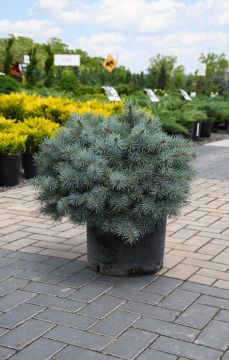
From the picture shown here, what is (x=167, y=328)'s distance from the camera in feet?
11.1

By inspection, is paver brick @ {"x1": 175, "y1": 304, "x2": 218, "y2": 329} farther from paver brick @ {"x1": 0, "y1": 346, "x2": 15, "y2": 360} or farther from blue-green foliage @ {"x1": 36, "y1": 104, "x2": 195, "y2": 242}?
paver brick @ {"x1": 0, "y1": 346, "x2": 15, "y2": 360}

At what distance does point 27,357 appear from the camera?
9.84 feet

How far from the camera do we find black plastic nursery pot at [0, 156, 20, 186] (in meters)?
7.47

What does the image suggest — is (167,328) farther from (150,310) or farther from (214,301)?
(214,301)

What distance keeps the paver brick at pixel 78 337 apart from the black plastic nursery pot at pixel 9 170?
4408 mm

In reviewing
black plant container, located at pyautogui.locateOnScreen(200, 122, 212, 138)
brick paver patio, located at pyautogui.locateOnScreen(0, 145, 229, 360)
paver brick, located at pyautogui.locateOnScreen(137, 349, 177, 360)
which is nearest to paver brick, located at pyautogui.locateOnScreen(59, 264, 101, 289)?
brick paver patio, located at pyautogui.locateOnScreen(0, 145, 229, 360)

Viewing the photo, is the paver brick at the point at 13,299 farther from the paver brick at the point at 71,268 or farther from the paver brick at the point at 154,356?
the paver brick at the point at 154,356

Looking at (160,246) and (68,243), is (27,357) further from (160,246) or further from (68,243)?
(68,243)

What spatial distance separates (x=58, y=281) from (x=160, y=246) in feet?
2.69

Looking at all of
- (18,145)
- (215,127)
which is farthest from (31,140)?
(215,127)

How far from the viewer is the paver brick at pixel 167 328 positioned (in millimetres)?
3287

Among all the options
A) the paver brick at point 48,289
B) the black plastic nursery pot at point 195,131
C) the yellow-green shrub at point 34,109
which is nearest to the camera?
the paver brick at point 48,289

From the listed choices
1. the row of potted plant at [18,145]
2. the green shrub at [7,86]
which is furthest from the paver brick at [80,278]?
the green shrub at [7,86]

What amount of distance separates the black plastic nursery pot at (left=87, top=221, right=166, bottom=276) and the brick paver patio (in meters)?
0.07
